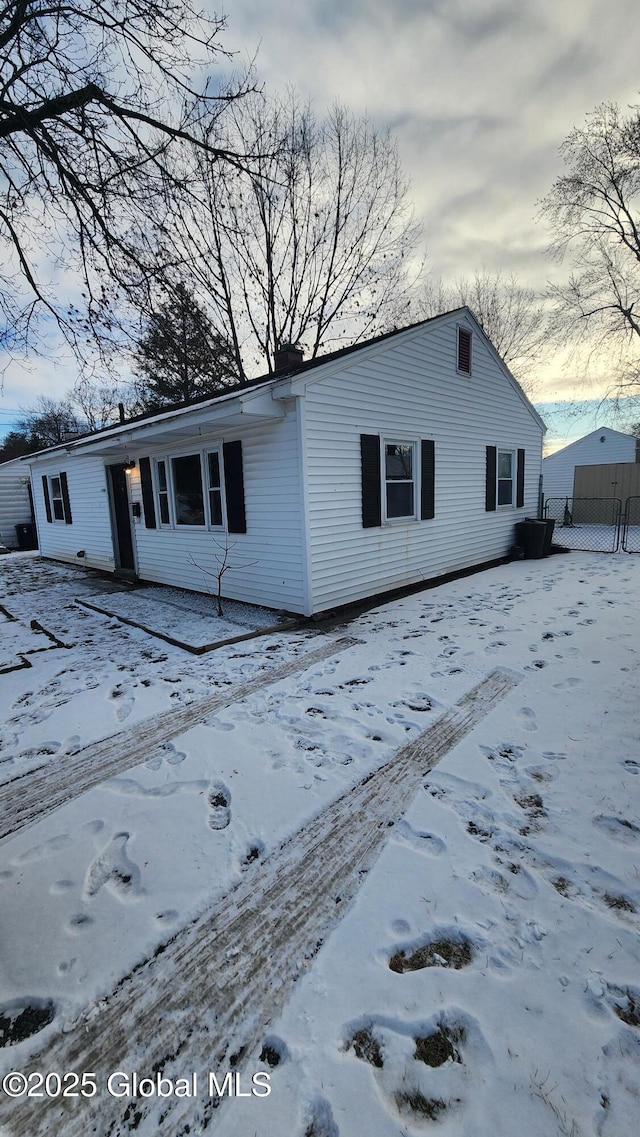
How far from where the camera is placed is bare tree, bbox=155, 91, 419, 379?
1470 cm

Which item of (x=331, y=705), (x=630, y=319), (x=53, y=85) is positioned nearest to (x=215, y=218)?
(x=53, y=85)

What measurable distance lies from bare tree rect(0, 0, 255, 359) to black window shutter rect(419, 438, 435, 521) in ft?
15.4

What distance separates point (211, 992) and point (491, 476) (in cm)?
1020

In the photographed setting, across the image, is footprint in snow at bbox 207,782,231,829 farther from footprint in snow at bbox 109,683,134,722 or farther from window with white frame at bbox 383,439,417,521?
window with white frame at bbox 383,439,417,521

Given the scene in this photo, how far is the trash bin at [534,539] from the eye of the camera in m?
11.5

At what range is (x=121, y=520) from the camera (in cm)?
1069

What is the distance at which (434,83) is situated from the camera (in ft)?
23.3

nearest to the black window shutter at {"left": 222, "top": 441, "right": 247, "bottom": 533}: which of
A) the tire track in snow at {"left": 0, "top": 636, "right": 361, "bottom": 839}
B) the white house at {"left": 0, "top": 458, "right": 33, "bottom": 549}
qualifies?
the tire track in snow at {"left": 0, "top": 636, "right": 361, "bottom": 839}

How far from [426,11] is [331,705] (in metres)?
8.48

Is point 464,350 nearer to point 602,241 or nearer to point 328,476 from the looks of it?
point 328,476

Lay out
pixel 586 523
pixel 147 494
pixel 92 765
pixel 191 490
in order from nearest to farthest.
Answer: pixel 92 765 < pixel 191 490 < pixel 147 494 < pixel 586 523

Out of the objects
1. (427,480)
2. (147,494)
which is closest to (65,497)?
(147,494)

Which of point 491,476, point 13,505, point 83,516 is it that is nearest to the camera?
point 491,476

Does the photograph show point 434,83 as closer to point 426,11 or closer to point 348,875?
point 426,11
